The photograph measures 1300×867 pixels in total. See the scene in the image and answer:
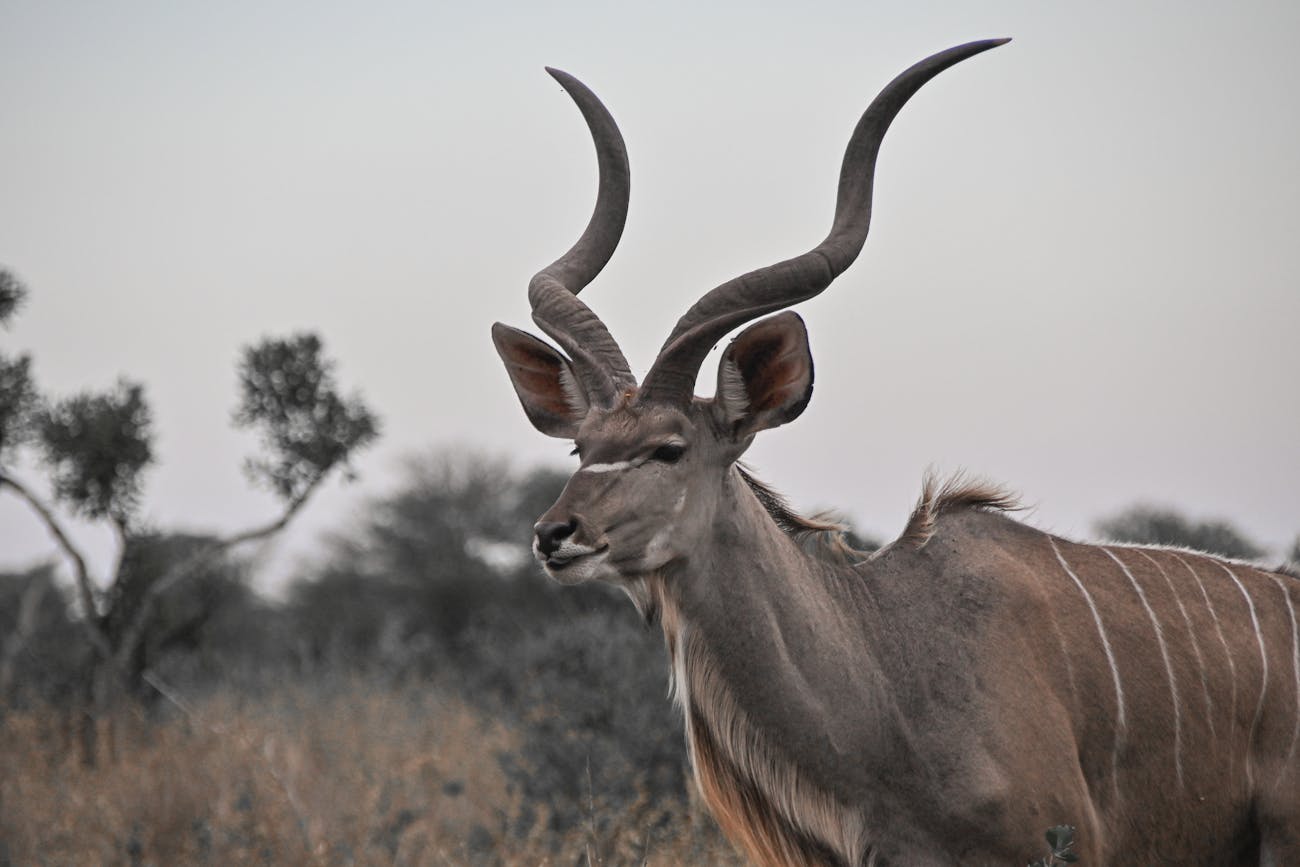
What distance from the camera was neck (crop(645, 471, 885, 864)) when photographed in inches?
148

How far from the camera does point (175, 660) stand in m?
12.4

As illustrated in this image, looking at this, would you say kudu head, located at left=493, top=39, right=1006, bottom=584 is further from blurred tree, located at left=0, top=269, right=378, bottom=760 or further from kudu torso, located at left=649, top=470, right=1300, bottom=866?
blurred tree, located at left=0, top=269, right=378, bottom=760

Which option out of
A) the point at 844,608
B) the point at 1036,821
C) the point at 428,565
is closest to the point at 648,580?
the point at 844,608

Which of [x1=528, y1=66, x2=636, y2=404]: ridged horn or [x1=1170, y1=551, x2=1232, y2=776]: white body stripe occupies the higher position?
[x1=528, y1=66, x2=636, y2=404]: ridged horn

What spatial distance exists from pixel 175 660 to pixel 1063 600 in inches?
400

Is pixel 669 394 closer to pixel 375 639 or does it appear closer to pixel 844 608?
pixel 844 608

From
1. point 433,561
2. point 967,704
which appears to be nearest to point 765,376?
point 967,704

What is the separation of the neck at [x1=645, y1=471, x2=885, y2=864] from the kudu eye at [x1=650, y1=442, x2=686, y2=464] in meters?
0.21

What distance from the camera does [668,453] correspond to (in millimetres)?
3818

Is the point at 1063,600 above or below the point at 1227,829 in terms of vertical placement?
above

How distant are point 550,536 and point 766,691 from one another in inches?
30.5

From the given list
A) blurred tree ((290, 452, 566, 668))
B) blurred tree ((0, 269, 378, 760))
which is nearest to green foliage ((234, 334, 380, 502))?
blurred tree ((0, 269, 378, 760))

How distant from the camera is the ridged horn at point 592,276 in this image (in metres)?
4.11

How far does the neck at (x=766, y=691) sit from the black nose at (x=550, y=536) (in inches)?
15.9
